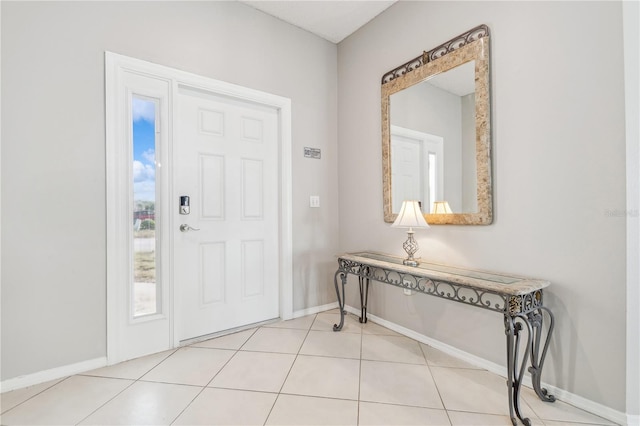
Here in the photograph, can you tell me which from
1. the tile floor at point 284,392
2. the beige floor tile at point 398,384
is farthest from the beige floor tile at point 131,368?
the beige floor tile at point 398,384

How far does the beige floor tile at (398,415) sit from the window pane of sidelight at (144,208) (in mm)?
1593

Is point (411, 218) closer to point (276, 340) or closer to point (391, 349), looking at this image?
point (391, 349)

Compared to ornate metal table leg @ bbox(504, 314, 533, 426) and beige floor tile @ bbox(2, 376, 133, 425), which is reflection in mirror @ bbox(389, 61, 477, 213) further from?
beige floor tile @ bbox(2, 376, 133, 425)

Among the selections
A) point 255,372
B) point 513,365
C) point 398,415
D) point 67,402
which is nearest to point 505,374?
point 513,365

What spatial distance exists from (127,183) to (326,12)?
216cm

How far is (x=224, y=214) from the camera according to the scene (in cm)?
246

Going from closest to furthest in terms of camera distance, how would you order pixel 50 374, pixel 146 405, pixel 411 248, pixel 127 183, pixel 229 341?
pixel 146 405 → pixel 50 374 → pixel 127 183 → pixel 411 248 → pixel 229 341

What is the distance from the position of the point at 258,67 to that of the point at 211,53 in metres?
0.40

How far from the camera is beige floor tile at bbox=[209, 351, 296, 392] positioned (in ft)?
5.59

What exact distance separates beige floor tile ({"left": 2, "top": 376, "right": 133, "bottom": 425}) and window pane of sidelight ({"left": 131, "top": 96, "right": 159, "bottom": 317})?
440 mm

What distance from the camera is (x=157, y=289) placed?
2139mm

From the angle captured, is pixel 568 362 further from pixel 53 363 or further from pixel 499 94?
pixel 53 363

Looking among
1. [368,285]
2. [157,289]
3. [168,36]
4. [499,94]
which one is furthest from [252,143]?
[499,94]

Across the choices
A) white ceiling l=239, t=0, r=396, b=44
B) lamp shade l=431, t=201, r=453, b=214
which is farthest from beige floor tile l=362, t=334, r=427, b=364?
white ceiling l=239, t=0, r=396, b=44
